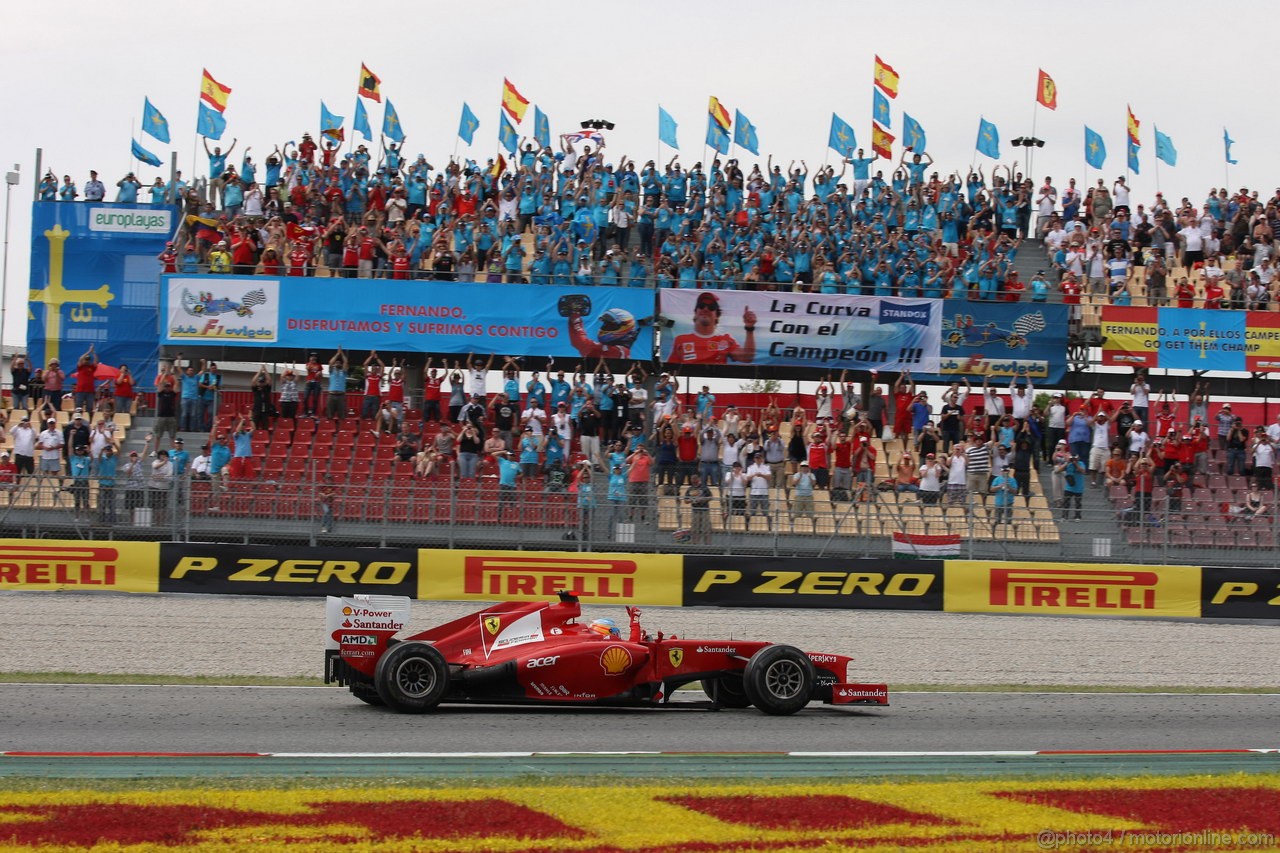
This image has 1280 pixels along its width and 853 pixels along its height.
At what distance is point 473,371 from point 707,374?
5552 mm

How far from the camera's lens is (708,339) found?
1084 inches

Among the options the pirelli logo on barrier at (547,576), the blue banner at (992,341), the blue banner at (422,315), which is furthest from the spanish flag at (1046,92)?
the pirelli logo on barrier at (547,576)

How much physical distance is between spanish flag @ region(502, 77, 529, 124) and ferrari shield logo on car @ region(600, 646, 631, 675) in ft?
78.7

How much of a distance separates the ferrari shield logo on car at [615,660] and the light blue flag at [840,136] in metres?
23.8

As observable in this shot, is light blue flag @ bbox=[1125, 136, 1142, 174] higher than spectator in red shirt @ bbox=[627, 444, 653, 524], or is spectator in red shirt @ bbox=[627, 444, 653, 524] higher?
light blue flag @ bbox=[1125, 136, 1142, 174]

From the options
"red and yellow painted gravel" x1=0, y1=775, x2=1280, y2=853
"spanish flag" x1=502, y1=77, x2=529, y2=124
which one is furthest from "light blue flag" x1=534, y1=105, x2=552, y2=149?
"red and yellow painted gravel" x1=0, y1=775, x2=1280, y2=853

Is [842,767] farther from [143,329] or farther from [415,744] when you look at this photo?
[143,329]

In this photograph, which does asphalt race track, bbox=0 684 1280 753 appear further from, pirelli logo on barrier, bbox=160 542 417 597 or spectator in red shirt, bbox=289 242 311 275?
spectator in red shirt, bbox=289 242 311 275

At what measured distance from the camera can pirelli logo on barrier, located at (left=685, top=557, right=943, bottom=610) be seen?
2031cm

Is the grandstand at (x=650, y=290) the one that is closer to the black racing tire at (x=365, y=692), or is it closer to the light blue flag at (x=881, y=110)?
the light blue flag at (x=881, y=110)

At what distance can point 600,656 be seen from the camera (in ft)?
39.3

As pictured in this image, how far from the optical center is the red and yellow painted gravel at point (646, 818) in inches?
293

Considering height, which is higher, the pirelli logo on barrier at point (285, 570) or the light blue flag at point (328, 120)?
the light blue flag at point (328, 120)

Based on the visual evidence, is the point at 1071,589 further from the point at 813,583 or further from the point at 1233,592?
the point at 813,583
